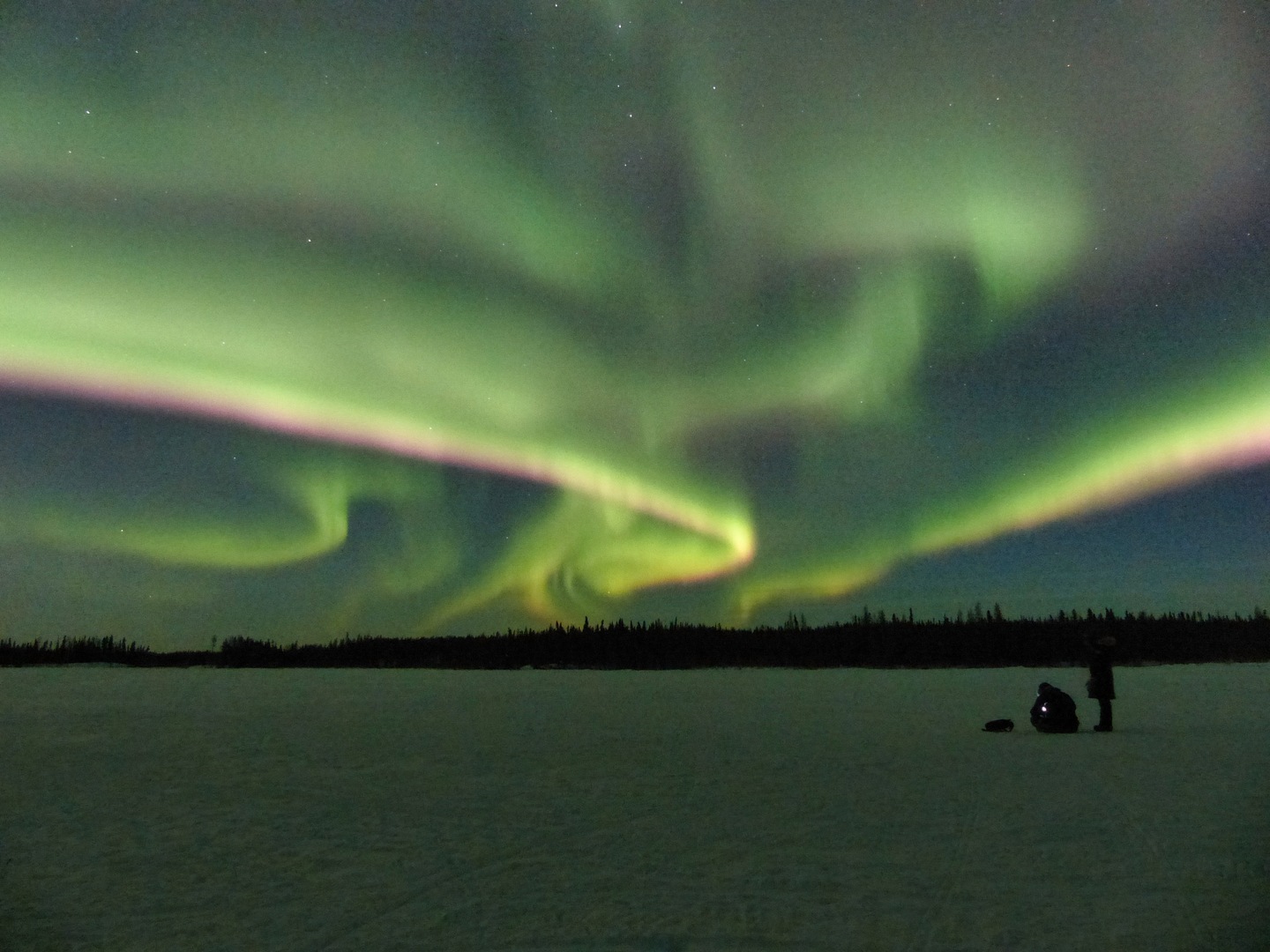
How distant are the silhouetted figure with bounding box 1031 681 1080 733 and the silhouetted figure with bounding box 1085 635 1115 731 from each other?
0.45 meters

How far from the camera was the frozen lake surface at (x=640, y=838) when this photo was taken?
6.20 metres

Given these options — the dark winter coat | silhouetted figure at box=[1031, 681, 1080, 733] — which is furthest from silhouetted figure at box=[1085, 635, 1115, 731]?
silhouetted figure at box=[1031, 681, 1080, 733]

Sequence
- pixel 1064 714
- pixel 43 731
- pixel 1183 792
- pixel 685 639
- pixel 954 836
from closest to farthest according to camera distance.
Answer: pixel 954 836 → pixel 1183 792 → pixel 1064 714 → pixel 43 731 → pixel 685 639

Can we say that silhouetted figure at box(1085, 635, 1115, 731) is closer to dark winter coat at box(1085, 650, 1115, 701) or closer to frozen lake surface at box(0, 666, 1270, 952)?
dark winter coat at box(1085, 650, 1115, 701)

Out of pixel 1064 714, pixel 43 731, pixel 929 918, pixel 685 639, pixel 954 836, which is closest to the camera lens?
pixel 929 918

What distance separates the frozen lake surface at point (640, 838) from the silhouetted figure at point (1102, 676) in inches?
21.3

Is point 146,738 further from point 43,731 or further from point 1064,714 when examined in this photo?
point 1064,714

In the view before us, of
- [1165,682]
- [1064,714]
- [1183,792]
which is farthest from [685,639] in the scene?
[1183,792]

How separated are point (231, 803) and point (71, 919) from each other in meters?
4.33

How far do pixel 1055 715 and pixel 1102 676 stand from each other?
3.62 ft

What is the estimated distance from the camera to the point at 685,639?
90.2 metres

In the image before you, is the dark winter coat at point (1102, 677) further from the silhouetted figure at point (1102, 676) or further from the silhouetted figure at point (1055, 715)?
the silhouetted figure at point (1055, 715)

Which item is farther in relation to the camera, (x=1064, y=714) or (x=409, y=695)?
(x=409, y=695)

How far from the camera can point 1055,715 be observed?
17141 millimetres
